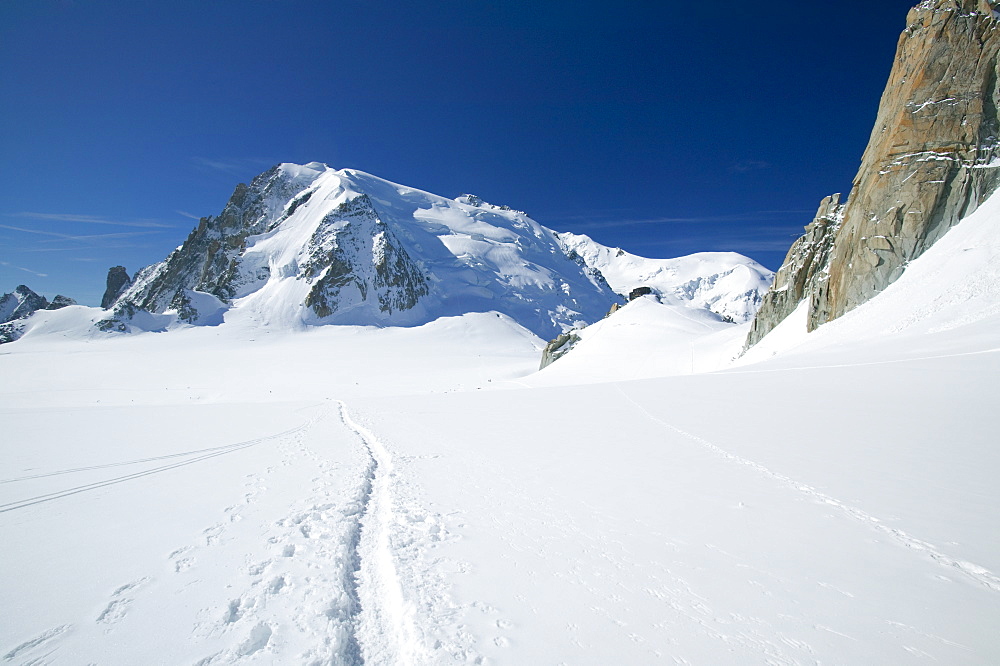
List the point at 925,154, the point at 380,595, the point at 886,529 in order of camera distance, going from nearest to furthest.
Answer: the point at 380,595 < the point at 886,529 < the point at 925,154

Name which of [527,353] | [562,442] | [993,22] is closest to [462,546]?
[562,442]

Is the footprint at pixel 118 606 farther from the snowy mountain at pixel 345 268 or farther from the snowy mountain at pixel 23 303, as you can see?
the snowy mountain at pixel 23 303

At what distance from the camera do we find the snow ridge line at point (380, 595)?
9.07 feet

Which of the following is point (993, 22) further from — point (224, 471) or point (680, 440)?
point (224, 471)

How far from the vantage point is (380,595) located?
3.34 metres

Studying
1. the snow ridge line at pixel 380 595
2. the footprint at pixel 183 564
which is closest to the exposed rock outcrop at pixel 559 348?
the snow ridge line at pixel 380 595

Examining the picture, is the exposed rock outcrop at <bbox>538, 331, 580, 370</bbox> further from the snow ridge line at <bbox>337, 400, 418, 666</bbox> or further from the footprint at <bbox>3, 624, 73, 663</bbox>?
the footprint at <bbox>3, 624, 73, 663</bbox>

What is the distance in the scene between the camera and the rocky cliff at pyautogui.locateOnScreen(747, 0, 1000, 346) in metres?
19.8

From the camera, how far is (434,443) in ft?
29.0

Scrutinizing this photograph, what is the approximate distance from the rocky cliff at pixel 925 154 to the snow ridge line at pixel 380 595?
2550 centimetres

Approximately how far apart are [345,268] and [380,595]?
88.6 metres

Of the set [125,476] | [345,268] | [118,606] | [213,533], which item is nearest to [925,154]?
[213,533]

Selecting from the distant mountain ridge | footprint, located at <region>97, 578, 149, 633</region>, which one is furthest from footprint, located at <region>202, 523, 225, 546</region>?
the distant mountain ridge

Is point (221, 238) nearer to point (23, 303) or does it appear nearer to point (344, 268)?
point (344, 268)
